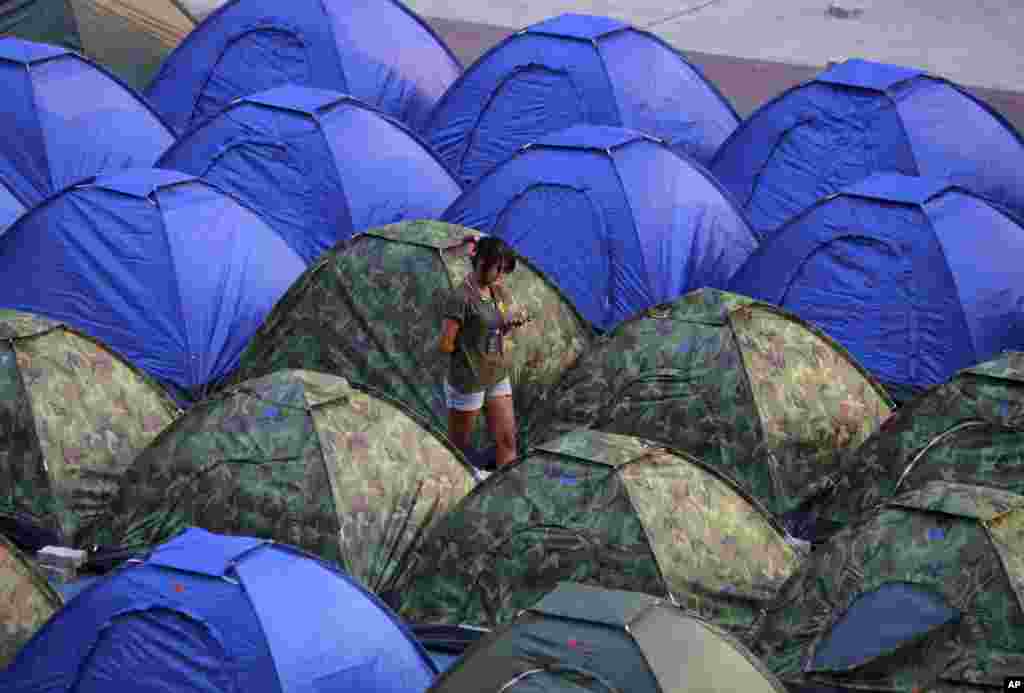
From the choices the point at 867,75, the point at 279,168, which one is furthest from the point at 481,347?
the point at 867,75

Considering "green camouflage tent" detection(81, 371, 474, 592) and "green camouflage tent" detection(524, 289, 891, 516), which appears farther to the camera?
"green camouflage tent" detection(524, 289, 891, 516)

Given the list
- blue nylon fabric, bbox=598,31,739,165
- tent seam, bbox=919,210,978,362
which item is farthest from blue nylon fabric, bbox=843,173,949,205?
blue nylon fabric, bbox=598,31,739,165

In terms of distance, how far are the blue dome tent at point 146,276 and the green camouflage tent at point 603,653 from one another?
513 cm

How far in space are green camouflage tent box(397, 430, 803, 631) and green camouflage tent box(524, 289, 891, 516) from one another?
50.0 inches

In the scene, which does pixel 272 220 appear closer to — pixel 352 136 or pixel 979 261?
pixel 352 136

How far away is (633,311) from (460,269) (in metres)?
1.64

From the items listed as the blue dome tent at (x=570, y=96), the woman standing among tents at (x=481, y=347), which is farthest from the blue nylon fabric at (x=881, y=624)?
the blue dome tent at (x=570, y=96)

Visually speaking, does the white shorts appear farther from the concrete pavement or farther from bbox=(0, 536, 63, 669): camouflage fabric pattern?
the concrete pavement

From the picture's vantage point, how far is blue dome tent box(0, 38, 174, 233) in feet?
48.0

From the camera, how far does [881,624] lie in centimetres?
865

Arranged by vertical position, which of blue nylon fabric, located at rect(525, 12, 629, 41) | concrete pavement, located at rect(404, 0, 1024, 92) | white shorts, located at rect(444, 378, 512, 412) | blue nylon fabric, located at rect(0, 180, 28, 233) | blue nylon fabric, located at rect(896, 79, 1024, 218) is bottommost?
white shorts, located at rect(444, 378, 512, 412)

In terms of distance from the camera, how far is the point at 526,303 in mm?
12320

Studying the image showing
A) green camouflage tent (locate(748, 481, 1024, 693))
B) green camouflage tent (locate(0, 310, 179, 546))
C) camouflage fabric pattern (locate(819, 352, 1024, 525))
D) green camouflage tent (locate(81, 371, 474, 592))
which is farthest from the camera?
green camouflage tent (locate(0, 310, 179, 546))

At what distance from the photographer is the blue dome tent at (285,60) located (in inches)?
647
